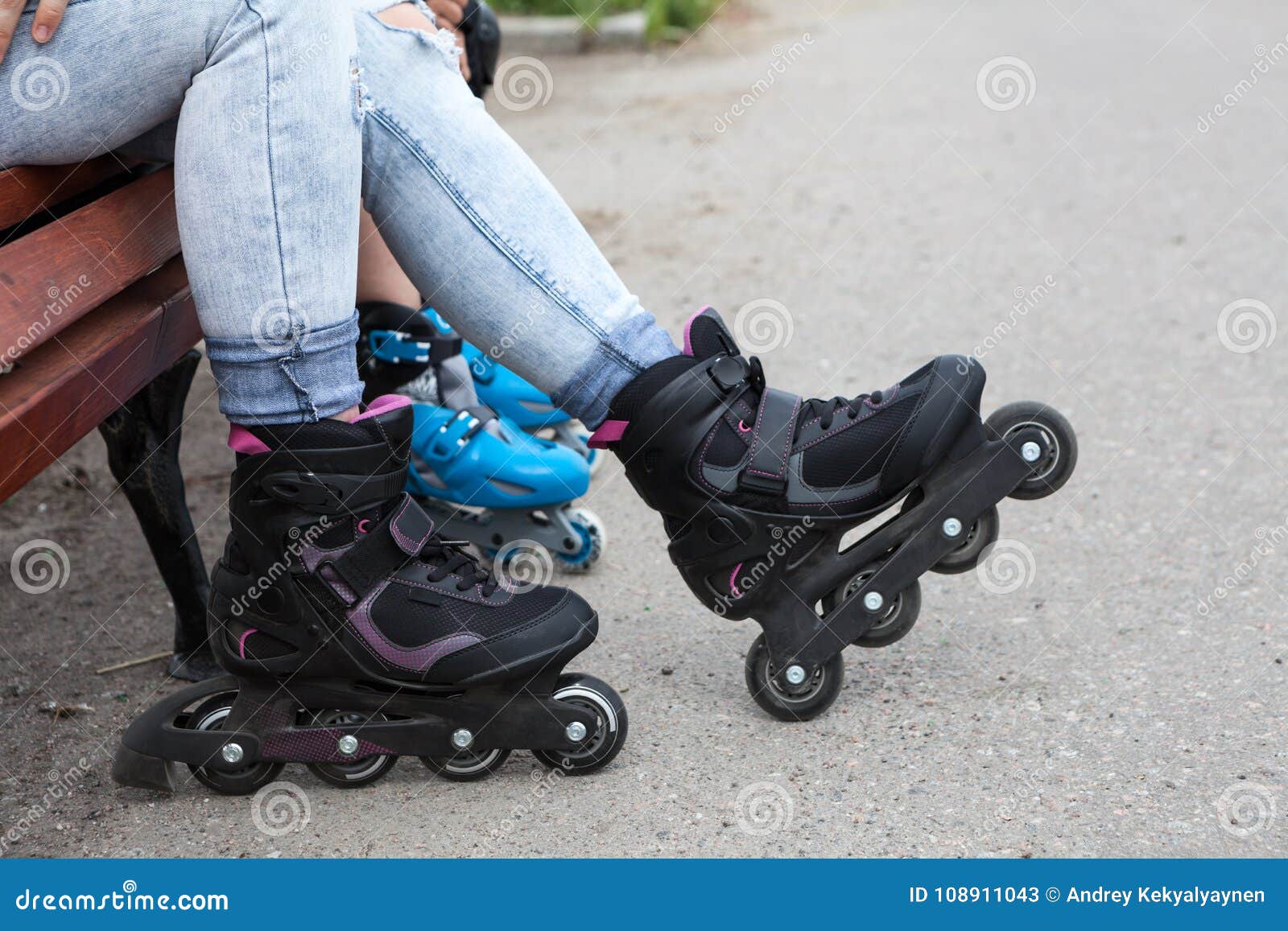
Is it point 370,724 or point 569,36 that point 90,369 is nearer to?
point 370,724

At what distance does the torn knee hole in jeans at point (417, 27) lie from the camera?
194 centimetres

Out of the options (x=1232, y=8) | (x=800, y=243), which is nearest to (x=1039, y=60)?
(x=1232, y=8)

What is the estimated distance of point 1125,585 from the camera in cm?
240

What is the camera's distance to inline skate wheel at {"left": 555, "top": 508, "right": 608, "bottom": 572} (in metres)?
2.58

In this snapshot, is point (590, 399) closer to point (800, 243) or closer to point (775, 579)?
point (775, 579)

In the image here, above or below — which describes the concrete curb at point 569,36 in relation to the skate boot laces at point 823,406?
below

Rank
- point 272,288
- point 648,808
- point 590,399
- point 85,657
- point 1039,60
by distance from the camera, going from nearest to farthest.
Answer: point 272,288 < point 648,808 < point 590,399 < point 85,657 < point 1039,60

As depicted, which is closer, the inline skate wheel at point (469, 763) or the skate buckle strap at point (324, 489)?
the skate buckle strap at point (324, 489)

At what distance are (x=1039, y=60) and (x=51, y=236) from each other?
253 inches

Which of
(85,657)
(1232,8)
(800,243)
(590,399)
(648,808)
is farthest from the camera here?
(1232,8)
